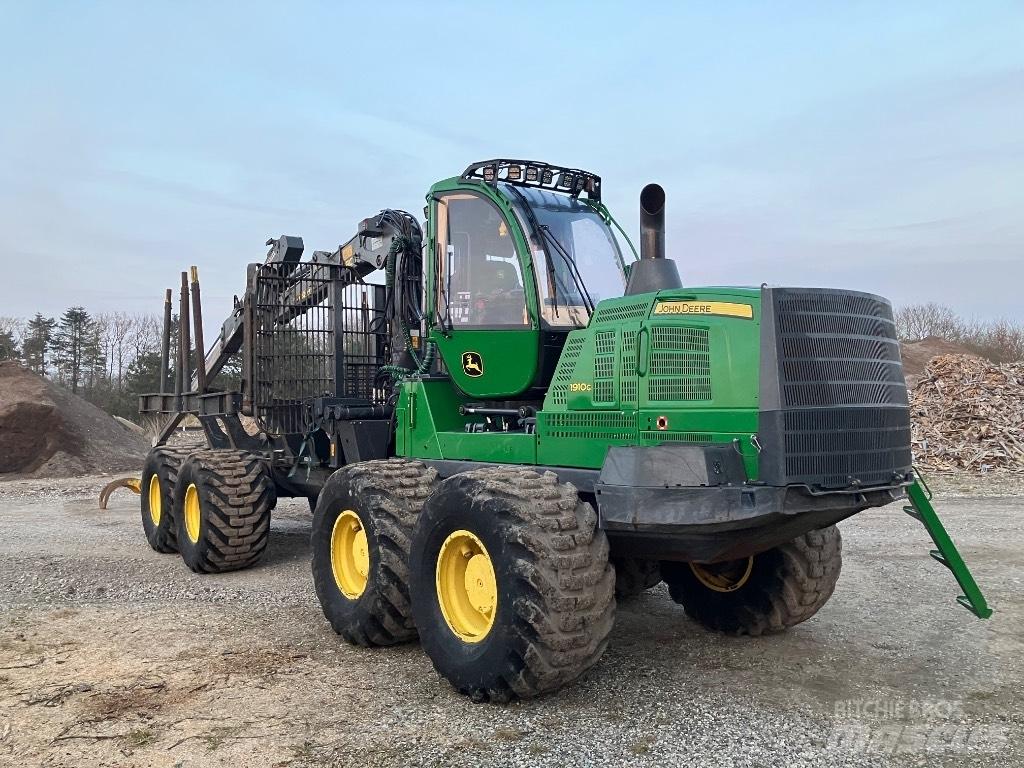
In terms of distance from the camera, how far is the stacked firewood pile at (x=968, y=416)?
57.3 feet

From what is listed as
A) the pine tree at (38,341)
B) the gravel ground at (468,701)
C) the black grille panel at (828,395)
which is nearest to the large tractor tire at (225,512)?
the gravel ground at (468,701)

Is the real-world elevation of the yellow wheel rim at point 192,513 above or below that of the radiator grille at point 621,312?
below

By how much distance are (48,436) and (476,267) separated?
1581cm

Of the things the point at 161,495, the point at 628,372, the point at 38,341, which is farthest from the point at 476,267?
the point at 38,341

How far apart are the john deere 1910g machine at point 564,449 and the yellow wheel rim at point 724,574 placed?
18 millimetres

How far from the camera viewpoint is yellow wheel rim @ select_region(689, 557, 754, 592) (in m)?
6.32

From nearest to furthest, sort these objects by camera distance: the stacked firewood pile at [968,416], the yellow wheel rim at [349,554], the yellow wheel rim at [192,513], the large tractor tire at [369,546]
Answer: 1. the large tractor tire at [369,546]
2. the yellow wheel rim at [349,554]
3. the yellow wheel rim at [192,513]
4. the stacked firewood pile at [968,416]

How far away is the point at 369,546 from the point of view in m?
6.02

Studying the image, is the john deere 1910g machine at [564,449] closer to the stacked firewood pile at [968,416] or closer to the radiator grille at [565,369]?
the radiator grille at [565,369]

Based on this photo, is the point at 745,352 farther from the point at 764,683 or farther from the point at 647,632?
the point at 647,632

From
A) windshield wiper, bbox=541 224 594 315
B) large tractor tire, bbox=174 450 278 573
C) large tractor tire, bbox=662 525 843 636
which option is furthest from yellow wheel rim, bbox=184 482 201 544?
large tractor tire, bbox=662 525 843 636

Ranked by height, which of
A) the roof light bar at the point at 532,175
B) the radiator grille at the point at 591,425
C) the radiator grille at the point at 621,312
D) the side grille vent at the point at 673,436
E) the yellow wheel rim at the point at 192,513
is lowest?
the yellow wheel rim at the point at 192,513

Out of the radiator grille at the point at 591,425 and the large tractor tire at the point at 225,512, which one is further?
the large tractor tire at the point at 225,512

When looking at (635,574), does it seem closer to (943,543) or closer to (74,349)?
(943,543)
